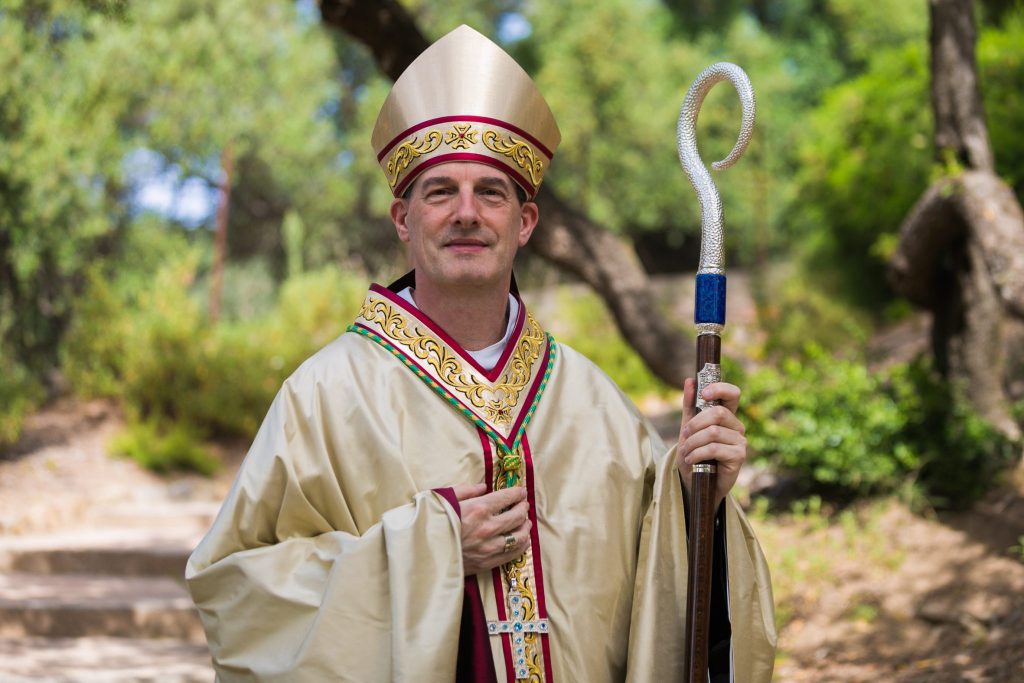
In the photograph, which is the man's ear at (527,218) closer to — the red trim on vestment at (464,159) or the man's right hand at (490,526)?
the red trim on vestment at (464,159)

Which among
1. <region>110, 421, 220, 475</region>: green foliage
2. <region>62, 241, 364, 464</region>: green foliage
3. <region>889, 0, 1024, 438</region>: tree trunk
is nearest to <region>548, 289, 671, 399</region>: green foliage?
<region>62, 241, 364, 464</region>: green foliage

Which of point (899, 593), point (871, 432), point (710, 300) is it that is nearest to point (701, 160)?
point (710, 300)

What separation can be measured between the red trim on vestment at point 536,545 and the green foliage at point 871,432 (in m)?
4.53

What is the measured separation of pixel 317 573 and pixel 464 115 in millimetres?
1073

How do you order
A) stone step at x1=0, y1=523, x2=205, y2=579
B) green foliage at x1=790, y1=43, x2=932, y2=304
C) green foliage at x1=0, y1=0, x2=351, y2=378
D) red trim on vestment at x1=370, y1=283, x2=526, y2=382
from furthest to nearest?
green foliage at x1=0, y1=0, x2=351, y2=378
green foliage at x1=790, y1=43, x2=932, y2=304
stone step at x1=0, y1=523, x2=205, y2=579
red trim on vestment at x1=370, y1=283, x2=526, y2=382

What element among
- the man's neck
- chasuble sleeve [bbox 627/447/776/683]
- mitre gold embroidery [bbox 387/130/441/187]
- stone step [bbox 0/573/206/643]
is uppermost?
mitre gold embroidery [bbox 387/130/441/187]

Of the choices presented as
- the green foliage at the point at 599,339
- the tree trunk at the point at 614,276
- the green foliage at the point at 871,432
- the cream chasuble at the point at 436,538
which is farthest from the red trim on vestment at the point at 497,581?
the green foliage at the point at 599,339

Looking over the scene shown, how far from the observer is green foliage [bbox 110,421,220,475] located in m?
10.7

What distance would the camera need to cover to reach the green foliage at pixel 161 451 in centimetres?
1067

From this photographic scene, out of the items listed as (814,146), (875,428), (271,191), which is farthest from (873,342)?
(271,191)

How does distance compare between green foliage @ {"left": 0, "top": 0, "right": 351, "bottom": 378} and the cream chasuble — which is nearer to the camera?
the cream chasuble

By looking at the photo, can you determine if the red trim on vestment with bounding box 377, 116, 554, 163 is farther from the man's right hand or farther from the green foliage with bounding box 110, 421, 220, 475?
the green foliage with bounding box 110, 421, 220, 475

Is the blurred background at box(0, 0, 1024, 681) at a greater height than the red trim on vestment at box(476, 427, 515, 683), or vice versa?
the blurred background at box(0, 0, 1024, 681)

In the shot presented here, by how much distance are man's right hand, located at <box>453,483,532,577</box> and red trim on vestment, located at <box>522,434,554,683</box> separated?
0.07 meters
